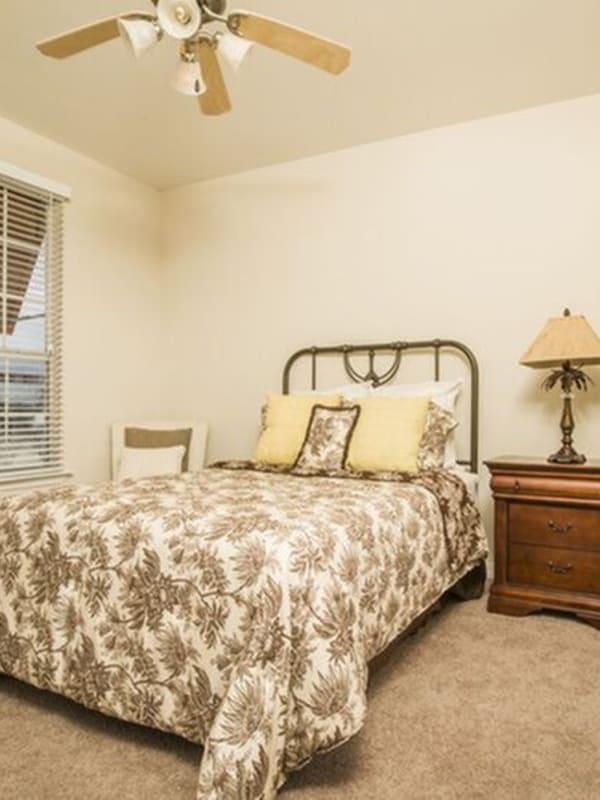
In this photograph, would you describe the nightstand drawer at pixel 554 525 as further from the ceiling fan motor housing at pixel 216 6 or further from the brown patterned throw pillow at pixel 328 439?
the ceiling fan motor housing at pixel 216 6

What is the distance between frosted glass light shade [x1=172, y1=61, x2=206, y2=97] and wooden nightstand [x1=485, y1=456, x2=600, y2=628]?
2.02 metres

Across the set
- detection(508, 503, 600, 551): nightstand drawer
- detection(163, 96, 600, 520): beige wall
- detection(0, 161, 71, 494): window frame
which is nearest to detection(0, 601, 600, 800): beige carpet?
detection(508, 503, 600, 551): nightstand drawer

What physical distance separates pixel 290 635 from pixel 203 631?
0.26 metres

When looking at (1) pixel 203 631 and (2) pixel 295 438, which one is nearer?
(1) pixel 203 631

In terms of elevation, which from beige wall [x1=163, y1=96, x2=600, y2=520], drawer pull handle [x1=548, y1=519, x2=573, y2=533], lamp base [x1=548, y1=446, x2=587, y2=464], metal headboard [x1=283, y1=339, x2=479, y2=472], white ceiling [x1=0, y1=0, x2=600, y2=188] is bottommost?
drawer pull handle [x1=548, y1=519, x2=573, y2=533]

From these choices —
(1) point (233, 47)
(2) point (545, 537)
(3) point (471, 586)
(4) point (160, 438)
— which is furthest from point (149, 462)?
(1) point (233, 47)

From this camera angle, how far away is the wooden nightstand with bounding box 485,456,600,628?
8.41ft

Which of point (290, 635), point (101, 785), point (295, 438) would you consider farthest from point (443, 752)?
point (295, 438)

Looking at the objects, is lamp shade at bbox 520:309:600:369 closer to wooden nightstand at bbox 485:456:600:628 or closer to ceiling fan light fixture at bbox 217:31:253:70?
wooden nightstand at bbox 485:456:600:628

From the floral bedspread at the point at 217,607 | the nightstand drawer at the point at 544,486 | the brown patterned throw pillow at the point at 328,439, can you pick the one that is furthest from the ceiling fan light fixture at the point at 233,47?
the nightstand drawer at the point at 544,486

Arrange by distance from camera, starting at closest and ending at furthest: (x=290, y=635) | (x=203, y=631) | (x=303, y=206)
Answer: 1. (x=290, y=635)
2. (x=203, y=631)
3. (x=303, y=206)

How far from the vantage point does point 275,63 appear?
9.12ft

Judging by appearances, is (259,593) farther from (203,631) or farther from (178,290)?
(178,290)

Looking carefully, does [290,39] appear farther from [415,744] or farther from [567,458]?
[415,744]
